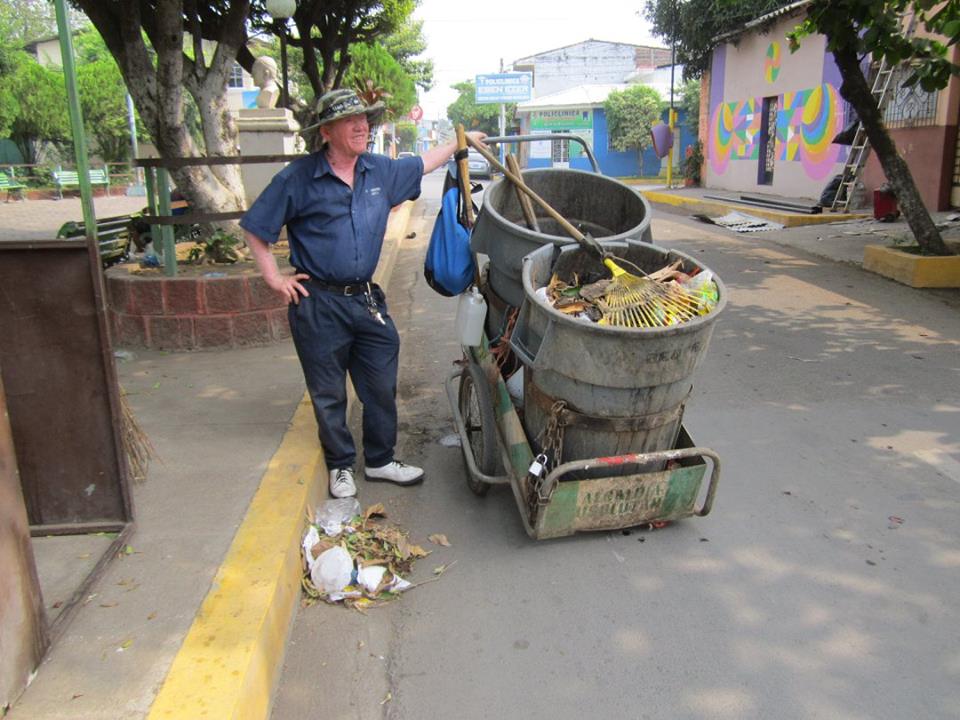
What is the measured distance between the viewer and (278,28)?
1272cm

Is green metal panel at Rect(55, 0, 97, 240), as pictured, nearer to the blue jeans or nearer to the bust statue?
the blue jeans

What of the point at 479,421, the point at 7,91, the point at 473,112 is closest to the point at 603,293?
the point at 479,421

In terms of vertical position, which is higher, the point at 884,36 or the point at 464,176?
the point at 884,36

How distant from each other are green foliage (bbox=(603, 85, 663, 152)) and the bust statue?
27810 millimetres

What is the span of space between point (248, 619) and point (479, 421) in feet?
6.16

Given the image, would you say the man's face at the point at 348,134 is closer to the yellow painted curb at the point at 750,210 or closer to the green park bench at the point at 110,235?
the green park bench at the point at 110,235

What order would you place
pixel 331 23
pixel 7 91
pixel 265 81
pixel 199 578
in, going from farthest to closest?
pixel 7 91
pixel 331 23
pixel 265 81
pixel 199 578

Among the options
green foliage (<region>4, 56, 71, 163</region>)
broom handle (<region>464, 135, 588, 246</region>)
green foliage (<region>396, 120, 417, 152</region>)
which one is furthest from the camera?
green foliage (<region>396, 120, 417, 152</region>)

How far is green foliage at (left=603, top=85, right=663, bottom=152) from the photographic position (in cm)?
3747

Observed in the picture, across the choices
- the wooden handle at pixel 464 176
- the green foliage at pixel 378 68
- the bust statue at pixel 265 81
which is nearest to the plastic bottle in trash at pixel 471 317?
the wooden handle at pixel 464 176

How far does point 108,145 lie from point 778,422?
114ft

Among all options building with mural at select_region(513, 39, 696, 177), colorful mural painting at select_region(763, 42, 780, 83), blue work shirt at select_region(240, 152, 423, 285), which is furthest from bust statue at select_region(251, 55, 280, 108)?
building with mural at select_region(513, 39, 696, 177)

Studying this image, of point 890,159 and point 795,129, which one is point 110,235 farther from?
point 795,129

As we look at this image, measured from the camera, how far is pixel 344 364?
3.89 meters
